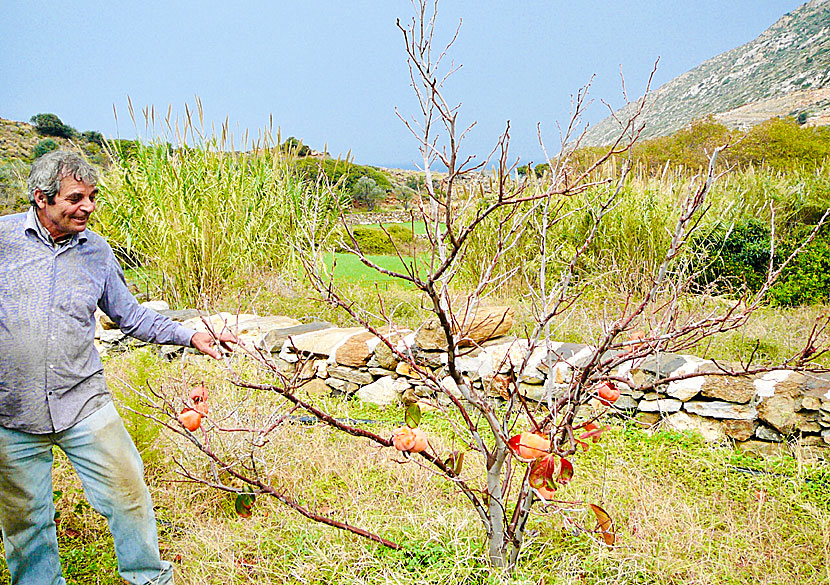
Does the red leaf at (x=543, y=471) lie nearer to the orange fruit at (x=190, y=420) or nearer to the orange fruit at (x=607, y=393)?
the orange fruit at (x=607, y=393)

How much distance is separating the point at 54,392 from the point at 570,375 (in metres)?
2.31

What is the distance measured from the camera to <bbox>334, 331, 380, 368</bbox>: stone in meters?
4.36

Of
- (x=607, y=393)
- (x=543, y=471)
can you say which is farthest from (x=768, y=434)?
(x=543, y=471)

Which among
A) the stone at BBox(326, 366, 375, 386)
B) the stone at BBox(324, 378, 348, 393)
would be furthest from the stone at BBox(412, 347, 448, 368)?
the stone at BBox(324, 378, 348, 393)

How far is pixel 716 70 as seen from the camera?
92.2 m

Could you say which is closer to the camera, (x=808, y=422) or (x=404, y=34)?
(x=404, y=34)

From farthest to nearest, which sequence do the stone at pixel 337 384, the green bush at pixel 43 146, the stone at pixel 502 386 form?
1. the green bush at pixel 43 146
2. the stone at pixel 337 384
3. the stone at pixel 502 386

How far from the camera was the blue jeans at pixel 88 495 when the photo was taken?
1.95 metres

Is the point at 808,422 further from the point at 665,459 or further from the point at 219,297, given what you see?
the point at 219,297

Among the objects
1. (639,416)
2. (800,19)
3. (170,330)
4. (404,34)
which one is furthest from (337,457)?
(800,19)

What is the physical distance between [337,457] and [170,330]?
45.0 inches

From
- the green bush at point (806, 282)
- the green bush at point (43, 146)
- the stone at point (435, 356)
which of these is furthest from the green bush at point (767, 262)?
the green bush at point (43, 146)

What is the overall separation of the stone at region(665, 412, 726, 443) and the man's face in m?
3.19

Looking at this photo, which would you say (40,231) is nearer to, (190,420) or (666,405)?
(190,420)
